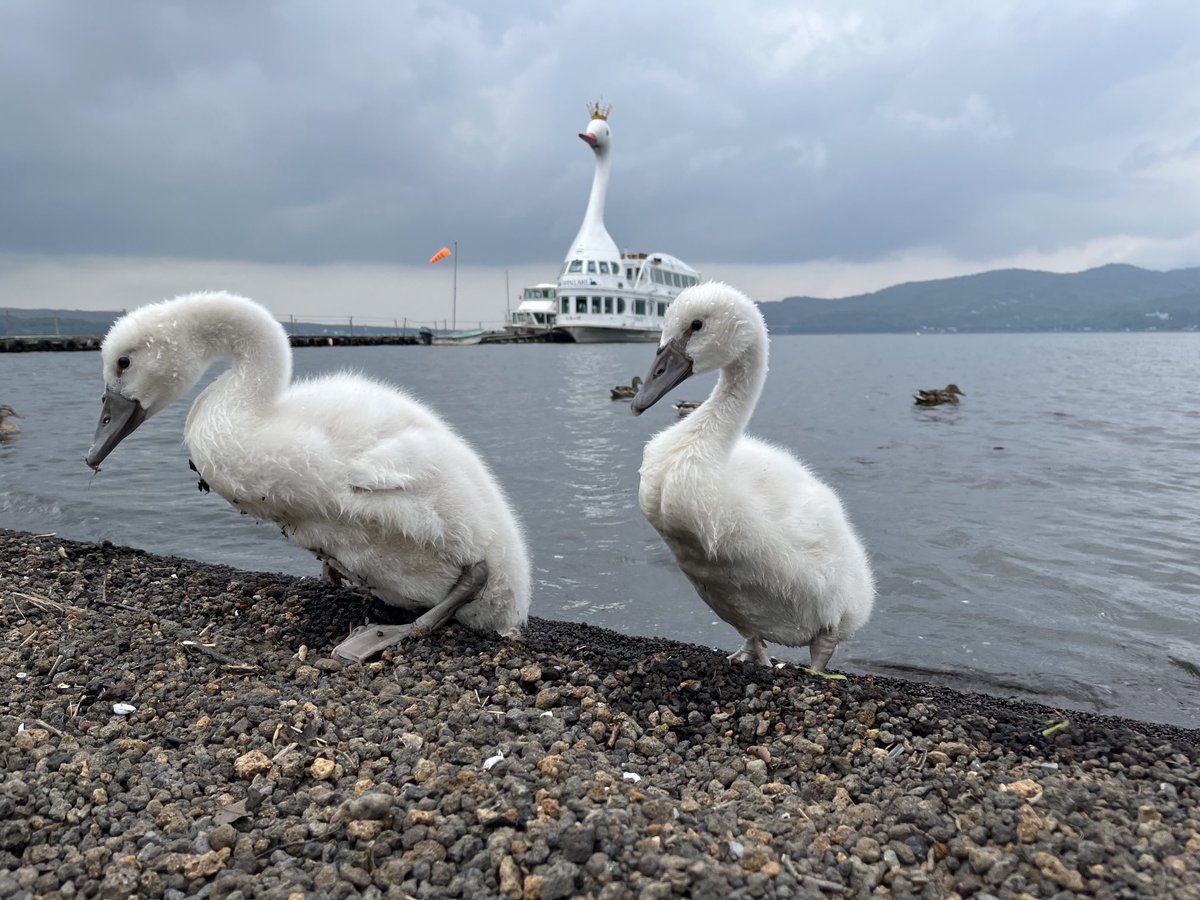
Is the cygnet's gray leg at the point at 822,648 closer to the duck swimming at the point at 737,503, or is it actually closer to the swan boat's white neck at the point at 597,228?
the duck swimming at the point at 737,503

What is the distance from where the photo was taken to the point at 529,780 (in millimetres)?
2838

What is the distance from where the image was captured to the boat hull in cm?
7918

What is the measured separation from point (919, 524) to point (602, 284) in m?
71.8

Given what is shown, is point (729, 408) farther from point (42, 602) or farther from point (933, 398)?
point (933, 398)

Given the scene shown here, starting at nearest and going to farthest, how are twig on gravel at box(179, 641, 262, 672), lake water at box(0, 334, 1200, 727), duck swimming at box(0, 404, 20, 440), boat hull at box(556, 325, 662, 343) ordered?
1. twig on gravel at box(179, 641, 262, 672)
2. lake water at box(0, 334, 1200, 727)
3. duck swimming at box(0, 404, 20, 440)
4. boat hull at box(556, 325, 662, 343)

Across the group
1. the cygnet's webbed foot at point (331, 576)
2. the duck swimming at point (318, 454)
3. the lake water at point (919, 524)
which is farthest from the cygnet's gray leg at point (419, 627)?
the lake water at point (919, 524)

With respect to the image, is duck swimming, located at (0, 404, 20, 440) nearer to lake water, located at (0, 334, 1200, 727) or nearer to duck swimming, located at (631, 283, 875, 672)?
lake water, located at (0, 334, 1200, 727)

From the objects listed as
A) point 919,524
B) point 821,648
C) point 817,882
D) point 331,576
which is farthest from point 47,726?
point 919,524

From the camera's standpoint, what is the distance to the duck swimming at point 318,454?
3.91m

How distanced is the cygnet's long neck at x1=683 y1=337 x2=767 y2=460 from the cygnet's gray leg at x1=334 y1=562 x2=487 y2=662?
131 cm

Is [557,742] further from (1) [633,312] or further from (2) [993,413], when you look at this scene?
(1) [633,312]

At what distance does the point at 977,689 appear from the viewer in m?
5.75

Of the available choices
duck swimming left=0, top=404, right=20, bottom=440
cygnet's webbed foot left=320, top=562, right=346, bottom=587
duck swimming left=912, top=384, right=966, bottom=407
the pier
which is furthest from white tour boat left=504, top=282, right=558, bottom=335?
cygnet's webbed foot left=320, top=562, right=346, bottom=587

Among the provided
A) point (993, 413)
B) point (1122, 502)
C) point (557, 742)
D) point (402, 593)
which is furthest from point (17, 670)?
point (993, 413)
